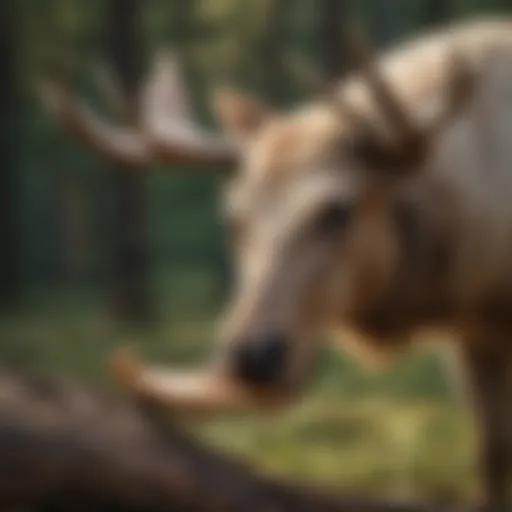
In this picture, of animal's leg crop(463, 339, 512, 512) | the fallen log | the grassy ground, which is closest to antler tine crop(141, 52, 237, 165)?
the fallen log

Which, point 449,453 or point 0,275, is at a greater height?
point 0,275

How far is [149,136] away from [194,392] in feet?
1.10

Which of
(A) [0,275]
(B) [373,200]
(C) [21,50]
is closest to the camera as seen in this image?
→ (B) [373,200]

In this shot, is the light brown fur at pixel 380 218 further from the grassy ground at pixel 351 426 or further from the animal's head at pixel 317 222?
the grassy ground at pixel 351 426

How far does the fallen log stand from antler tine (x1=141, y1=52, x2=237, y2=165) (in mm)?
307

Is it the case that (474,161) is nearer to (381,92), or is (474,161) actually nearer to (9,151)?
(381,92)

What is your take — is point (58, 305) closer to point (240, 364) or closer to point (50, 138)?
point (50, 138)

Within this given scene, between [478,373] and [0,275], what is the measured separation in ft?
8.33

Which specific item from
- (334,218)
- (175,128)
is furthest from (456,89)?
(175,128)

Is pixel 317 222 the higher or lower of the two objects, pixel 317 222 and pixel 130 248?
the lower

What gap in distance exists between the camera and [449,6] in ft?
7.68

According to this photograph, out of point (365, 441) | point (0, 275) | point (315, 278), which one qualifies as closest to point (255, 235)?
point (315, 278)

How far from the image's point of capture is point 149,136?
1547 millimetres

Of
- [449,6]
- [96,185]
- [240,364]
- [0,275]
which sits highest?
[96,185]
